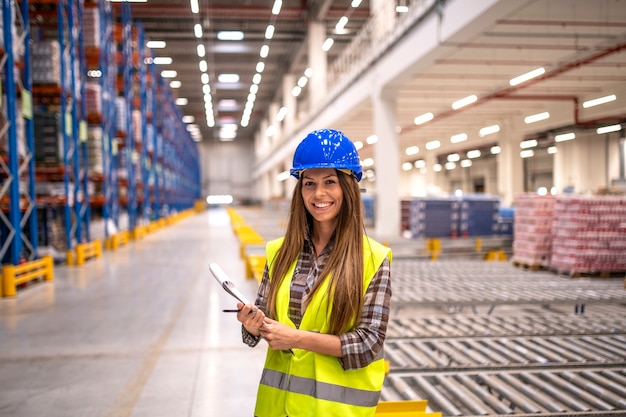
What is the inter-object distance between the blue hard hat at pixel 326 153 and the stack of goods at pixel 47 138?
1010cm

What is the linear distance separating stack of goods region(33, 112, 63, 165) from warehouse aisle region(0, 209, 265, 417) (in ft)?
9.75

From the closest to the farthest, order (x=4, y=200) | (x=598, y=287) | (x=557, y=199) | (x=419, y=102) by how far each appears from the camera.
A: 1. (x=598, y=287)
2. (x=4, y=200)
3. (x=557, y=199)
4. (x=419, y=102)

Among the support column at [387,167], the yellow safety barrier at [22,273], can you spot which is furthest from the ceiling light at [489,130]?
the yellow safety barrier at [22,273]

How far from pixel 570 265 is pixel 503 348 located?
4.72m

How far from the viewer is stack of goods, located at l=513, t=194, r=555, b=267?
9.99 meters

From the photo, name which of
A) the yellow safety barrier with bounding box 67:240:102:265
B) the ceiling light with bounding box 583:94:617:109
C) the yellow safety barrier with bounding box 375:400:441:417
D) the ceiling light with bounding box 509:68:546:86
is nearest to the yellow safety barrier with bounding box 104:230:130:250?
the yellow safety barrier with bounding box 67:240:102:265

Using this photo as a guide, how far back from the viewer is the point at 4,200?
8.73 metres

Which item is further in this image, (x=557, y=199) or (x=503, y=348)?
(x=557, y=199)

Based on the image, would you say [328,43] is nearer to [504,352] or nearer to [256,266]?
[256,266]

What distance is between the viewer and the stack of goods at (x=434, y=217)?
13828mm

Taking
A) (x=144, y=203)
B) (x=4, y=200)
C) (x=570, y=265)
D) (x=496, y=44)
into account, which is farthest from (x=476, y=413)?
(x=144, y=203)

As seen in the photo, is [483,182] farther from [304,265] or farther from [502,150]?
[304,265]

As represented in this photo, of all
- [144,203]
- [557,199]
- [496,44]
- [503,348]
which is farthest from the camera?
[144,203]

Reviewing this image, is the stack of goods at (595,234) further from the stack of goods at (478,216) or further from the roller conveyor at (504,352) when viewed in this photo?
the stack of goods at (478,216)
